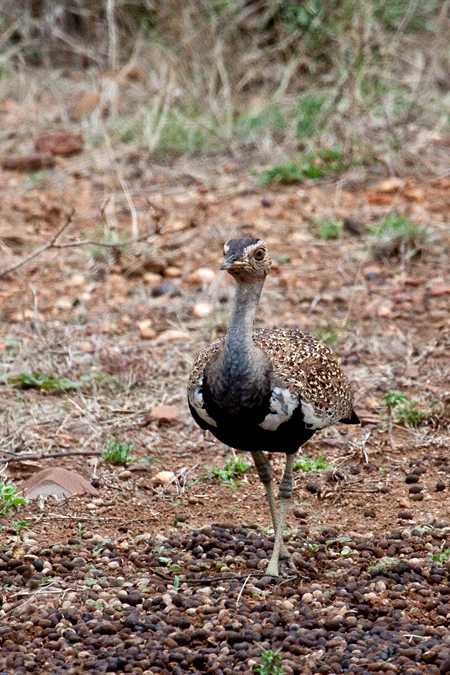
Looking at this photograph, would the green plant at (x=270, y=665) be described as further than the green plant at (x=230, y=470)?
No

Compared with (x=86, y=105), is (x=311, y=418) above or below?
below

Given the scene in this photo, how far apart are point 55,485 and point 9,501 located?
33 centimetres

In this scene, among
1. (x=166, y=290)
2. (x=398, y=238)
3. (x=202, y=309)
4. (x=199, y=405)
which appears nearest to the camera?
(x=199, y=405)

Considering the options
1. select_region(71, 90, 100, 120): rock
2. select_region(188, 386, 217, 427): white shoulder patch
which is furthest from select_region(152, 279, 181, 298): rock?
select_region(71, 90, 100, 120): rock

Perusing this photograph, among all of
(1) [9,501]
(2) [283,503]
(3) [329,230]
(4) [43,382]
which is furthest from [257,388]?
(3) [329,230]

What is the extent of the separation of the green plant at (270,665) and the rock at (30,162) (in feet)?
24.4

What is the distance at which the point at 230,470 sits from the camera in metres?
5.10

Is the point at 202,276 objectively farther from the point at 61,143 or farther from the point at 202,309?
the point at 61,143

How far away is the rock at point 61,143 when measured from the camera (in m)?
9.99

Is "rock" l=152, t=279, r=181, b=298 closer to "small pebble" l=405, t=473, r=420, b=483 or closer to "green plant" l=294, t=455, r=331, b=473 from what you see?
"green plant" l=294, t=455, r=331, b=473

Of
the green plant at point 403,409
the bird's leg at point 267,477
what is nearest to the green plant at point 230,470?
the bird's leg at point 267,477

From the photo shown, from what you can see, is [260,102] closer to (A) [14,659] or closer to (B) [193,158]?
(B) [193,158]

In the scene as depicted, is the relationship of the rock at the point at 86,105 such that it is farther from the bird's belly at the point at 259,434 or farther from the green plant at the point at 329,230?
the bird's belly at the point at 259,434

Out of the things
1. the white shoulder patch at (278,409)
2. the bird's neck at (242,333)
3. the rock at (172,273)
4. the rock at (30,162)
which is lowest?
the rock at (172,273)
